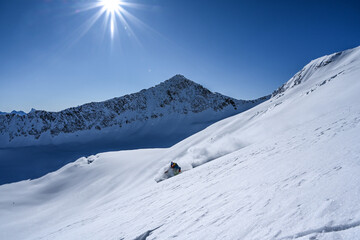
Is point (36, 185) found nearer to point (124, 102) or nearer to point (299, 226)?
→ point (299, 226)

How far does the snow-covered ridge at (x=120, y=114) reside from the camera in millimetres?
82062

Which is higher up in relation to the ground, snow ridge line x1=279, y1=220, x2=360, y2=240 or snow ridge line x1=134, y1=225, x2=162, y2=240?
snow ridge line x1=279, y1=220, x2=360, y2=240

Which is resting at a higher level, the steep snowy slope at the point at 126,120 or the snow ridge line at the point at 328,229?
the steep snowy slope at the point at 126,120

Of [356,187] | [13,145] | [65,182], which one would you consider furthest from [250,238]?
[13,145]

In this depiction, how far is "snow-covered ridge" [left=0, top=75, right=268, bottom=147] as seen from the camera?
8206 centimetres

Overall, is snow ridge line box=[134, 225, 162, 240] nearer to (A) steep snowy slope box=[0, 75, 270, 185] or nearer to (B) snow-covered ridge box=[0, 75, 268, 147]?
(A) steep snowy slope box=[0, 75, 270, 185]

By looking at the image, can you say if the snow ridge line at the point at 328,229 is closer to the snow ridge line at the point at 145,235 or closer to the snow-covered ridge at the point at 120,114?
the snow ridge line at the point at 145,235

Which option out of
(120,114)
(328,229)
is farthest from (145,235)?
(120,114)

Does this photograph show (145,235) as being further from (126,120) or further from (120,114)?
(120,114)

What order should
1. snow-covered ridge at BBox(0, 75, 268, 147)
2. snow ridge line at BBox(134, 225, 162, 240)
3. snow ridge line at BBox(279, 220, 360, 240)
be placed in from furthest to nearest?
snow-covered ridge at BBox(0, 75, 268, 147), snow ridge line at BBox(134, 225, 162, 240), snow ridge line at BBox(279, 220, 360, 240)

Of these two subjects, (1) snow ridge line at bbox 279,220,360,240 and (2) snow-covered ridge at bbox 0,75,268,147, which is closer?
(1) snow ridge line at bbox 279,220,360,240

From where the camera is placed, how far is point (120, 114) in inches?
3681

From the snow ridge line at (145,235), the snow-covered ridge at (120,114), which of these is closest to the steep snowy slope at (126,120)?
the snow-covered ridge at (120,114)

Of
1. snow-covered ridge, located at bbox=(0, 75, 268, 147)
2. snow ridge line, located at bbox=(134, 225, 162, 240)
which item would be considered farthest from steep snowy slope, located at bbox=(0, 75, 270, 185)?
snow ridge line, located at bbox=(134, 225, 162, 240)
